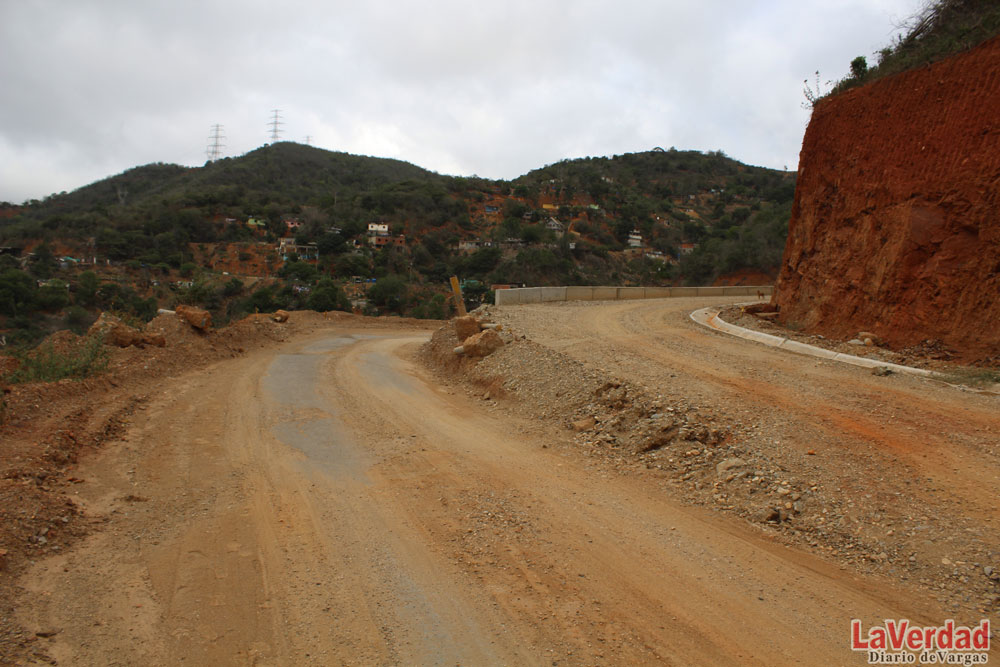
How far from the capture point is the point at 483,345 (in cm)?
1294

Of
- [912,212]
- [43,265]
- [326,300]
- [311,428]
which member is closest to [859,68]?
[912,212]

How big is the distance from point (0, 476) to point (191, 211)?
211 ft

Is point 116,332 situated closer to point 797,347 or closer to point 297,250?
point 797,347

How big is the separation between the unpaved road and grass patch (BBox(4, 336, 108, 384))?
3912 mm

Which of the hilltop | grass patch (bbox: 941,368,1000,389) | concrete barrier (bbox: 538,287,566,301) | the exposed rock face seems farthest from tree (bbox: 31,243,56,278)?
grass patch (bbox: 941,368,1000,389)

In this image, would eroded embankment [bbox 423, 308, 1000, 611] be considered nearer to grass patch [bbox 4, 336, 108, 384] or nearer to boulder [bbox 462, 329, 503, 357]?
boulder [bbox 462, 329, 503, 357]

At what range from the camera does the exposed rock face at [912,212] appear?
416 inches

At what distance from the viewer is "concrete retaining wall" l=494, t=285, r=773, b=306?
73.7ft

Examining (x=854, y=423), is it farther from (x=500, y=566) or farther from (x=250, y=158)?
(x=250, y=158)

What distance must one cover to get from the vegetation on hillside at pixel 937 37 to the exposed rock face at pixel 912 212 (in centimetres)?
34

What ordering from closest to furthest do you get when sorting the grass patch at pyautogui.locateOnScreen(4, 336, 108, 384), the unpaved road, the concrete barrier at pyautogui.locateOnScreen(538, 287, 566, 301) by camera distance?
the unpaved road → the grass patch at pyautogui.locateOnScreen(4, 336, 108, 384) → the concrete barrier at pyautogui.locateOnScreen(538, 287, 566, 301)

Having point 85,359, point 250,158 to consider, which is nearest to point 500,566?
point 85,359

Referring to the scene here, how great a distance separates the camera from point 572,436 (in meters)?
8.03

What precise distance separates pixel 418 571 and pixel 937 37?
15.3 meters
